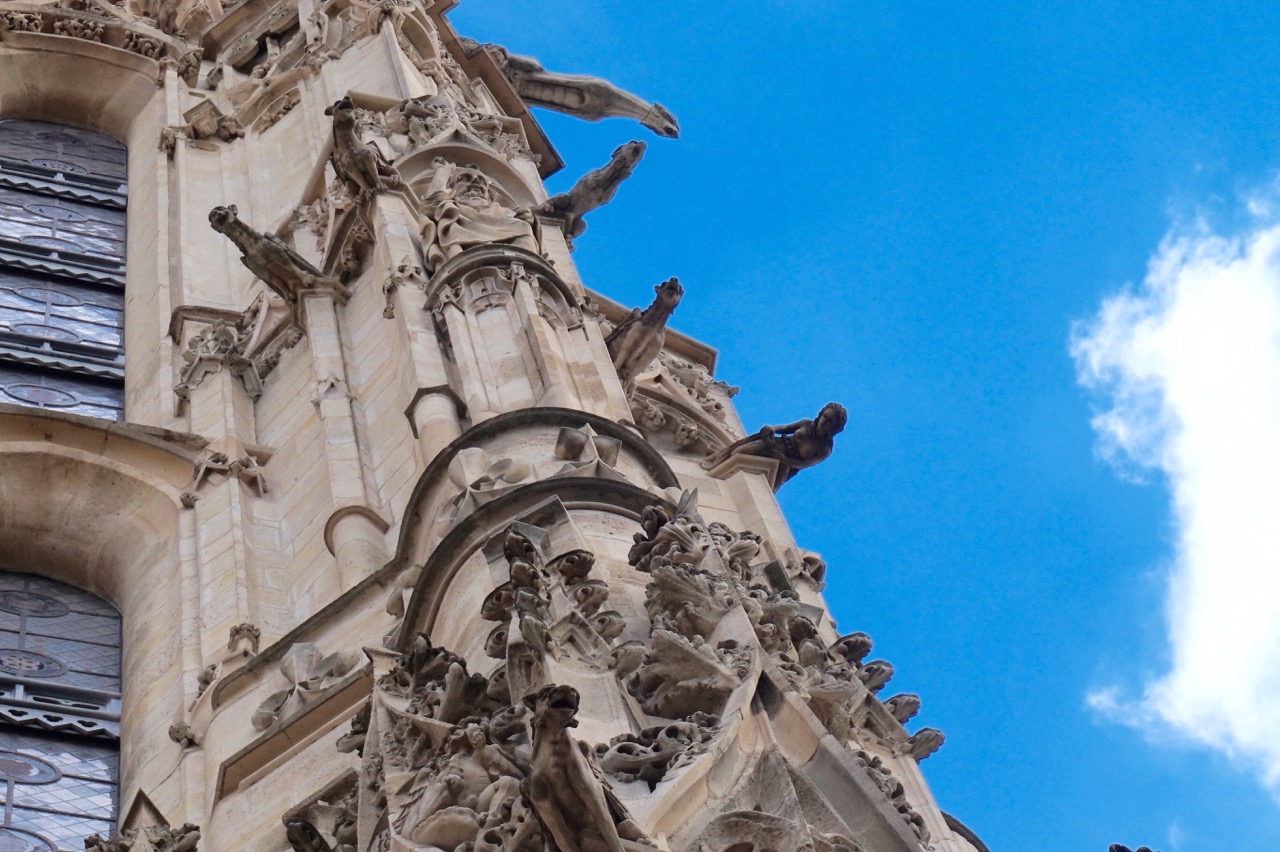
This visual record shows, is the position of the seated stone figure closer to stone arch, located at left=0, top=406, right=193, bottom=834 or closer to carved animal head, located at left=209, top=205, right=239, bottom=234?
carved animal head, located at left=209, top=205, right=239, bottom=234

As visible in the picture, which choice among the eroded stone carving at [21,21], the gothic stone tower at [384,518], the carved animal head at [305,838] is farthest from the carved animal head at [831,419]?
the eroded stone carving at [21,21]

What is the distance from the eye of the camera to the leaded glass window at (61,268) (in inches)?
738

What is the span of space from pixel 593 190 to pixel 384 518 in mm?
3676

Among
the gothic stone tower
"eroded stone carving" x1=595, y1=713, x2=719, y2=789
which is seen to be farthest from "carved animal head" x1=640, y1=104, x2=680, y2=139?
"eroded stone carving" x1=595, y1=713, x2=719, y2=789

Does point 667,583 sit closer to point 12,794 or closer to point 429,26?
point 12,794

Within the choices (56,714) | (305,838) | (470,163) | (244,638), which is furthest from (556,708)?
(470,163)

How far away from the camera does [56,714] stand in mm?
14062

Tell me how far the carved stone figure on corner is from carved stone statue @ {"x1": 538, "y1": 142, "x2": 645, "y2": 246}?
30.2ft

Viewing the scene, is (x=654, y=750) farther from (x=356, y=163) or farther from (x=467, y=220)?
(x=356, y=163)

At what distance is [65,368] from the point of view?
19.0 metres

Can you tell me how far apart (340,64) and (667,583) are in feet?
42.0

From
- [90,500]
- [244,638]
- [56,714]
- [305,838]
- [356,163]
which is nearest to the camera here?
[305,838]

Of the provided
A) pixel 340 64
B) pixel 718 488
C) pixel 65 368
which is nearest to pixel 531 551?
pixel 718 488

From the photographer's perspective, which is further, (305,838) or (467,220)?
(467,220)
